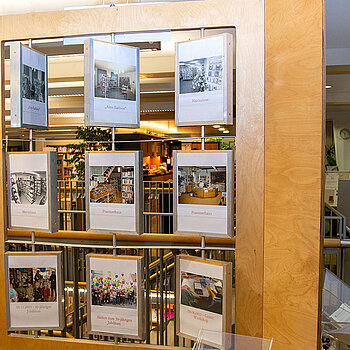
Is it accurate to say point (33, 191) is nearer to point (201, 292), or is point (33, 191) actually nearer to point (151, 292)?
point (201, 292)

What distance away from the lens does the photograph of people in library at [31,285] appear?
6.98 feet

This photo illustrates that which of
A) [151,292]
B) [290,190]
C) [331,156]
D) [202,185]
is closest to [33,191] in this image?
[202,185]

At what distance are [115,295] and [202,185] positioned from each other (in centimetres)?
80

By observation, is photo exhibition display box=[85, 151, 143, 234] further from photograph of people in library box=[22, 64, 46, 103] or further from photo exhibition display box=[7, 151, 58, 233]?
photograph of people in library box=[22, 64, 46, 103]

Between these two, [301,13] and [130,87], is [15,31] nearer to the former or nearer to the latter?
[130,87]

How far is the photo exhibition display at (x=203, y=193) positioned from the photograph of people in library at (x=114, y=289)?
1.36 feet

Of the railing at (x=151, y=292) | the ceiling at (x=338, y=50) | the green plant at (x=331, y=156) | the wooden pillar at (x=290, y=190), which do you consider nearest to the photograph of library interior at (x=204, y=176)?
the wooden pillar at (x=290, y=190)

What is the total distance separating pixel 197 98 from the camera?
189cm

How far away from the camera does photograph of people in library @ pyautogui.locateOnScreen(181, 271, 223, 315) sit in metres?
1.91

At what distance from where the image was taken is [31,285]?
2.14m

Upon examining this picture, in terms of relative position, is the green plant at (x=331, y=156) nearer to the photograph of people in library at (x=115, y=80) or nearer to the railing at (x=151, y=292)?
the railing at (x=151, y=292)

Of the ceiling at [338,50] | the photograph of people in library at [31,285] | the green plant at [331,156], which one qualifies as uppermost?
the ceiling at [338,50]

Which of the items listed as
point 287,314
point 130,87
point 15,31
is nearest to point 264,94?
point 130,87

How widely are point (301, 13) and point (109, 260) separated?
5.34 feet
